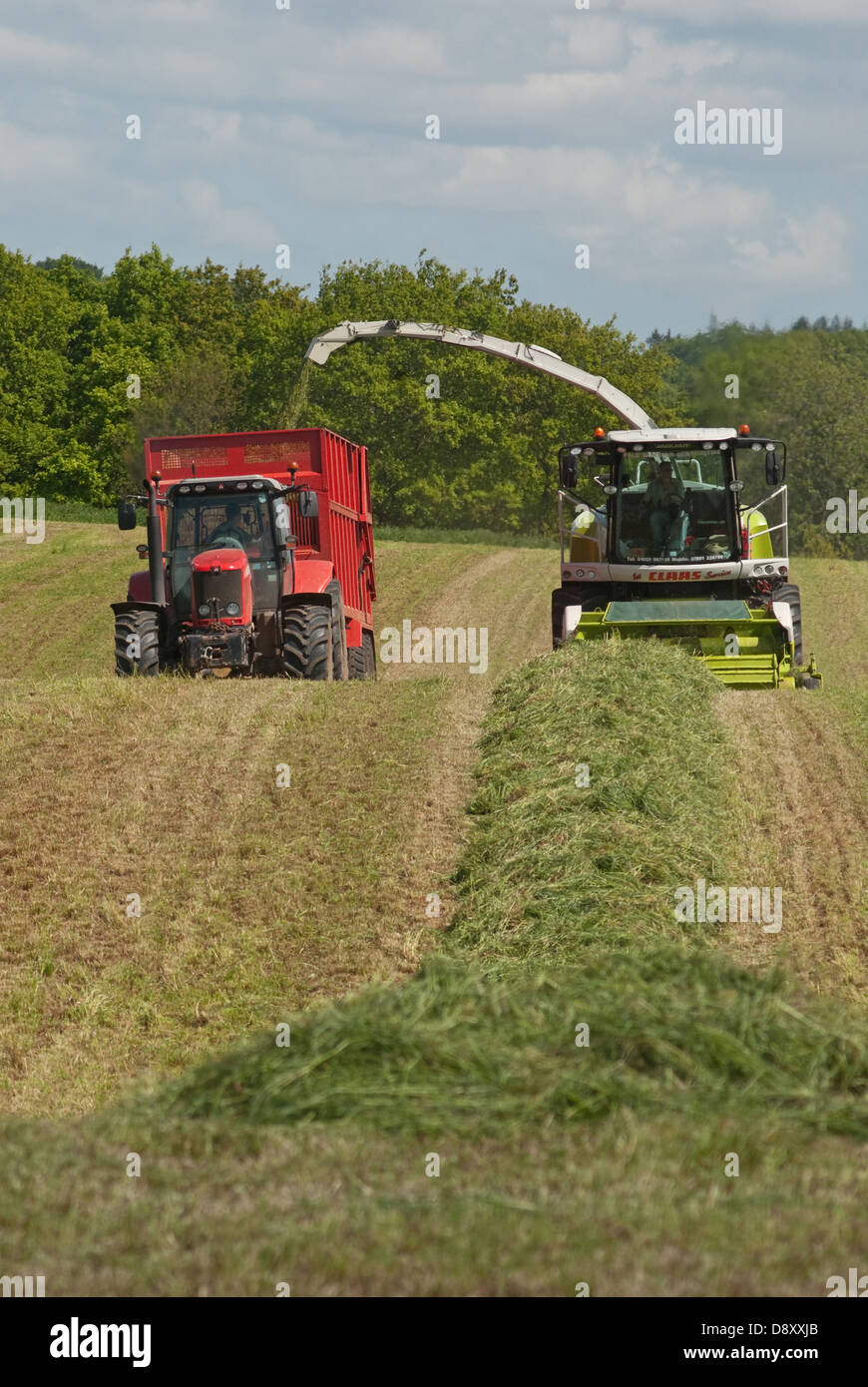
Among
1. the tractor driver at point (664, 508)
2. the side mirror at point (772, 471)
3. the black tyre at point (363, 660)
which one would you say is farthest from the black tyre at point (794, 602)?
the black tyre at point (363, 660)

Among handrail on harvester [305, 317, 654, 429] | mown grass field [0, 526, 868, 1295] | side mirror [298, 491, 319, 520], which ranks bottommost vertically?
mown grass field [0, 526, 868, 1295]

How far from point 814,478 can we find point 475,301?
1726 cm

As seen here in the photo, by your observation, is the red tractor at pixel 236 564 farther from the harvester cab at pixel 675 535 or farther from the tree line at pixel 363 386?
the tree line at pixel 363 386

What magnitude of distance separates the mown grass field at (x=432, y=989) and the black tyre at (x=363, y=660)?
3376 millimetres

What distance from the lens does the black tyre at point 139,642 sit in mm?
14336

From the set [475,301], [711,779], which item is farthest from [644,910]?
[475,301]

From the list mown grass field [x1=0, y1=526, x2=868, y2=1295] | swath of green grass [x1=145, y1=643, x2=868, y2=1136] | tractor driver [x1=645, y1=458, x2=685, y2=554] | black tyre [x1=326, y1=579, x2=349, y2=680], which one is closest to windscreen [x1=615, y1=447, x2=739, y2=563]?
tractor driver [x1=645, y1=458, x2=685, y2=554]

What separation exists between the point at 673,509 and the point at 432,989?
1072cm

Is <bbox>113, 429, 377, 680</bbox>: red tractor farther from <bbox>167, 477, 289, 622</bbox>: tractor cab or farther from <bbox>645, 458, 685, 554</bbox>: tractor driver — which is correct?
<bbox>645, 458, 685, 554</bbox>: tractor driver

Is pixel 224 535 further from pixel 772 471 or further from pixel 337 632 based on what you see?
pixel 772 471

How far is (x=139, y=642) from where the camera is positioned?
14312 millimetres

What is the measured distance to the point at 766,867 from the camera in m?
9.38

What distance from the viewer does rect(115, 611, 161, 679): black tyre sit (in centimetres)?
1434

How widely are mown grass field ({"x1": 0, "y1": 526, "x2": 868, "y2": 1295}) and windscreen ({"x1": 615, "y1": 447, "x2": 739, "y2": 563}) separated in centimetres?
249
